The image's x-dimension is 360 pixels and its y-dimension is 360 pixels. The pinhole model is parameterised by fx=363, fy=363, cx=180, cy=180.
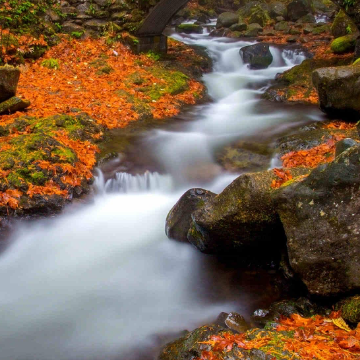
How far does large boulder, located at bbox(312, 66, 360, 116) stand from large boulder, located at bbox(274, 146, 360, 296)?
5.16 metres

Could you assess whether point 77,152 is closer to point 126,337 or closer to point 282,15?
point 126,337

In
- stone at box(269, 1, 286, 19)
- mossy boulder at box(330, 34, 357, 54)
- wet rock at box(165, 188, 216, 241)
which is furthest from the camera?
stone at box(269, 1, 286, 19)

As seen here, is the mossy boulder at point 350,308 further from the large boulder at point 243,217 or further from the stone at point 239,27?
the stone at point 239,27

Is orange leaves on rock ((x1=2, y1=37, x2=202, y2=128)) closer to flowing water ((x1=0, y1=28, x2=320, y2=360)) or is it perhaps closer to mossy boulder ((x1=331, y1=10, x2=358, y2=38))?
flowing water ((x1=0, y1=28, x2=320, y2=360))

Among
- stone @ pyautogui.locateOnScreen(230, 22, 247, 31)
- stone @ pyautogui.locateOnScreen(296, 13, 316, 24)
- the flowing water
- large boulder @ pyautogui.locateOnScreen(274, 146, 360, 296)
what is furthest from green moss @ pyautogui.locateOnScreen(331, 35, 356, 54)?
large boulder @ pyautogui.locateOnScreen(274, 146, 360, 296)

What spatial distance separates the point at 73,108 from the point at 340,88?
595 centimetres

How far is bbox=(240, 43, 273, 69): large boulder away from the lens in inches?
546

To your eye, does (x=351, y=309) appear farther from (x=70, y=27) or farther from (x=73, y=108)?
(x=70, y=27)

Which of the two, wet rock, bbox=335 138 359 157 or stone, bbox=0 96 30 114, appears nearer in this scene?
wet rock, bbox=335 138 359 157

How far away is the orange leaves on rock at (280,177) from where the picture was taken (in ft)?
14.3

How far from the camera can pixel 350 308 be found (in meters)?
3.45

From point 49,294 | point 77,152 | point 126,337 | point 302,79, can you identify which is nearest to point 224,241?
point 126,337

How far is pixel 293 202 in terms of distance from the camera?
3697 mm

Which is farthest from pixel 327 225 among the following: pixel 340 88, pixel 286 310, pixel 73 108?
pixel 73 108
